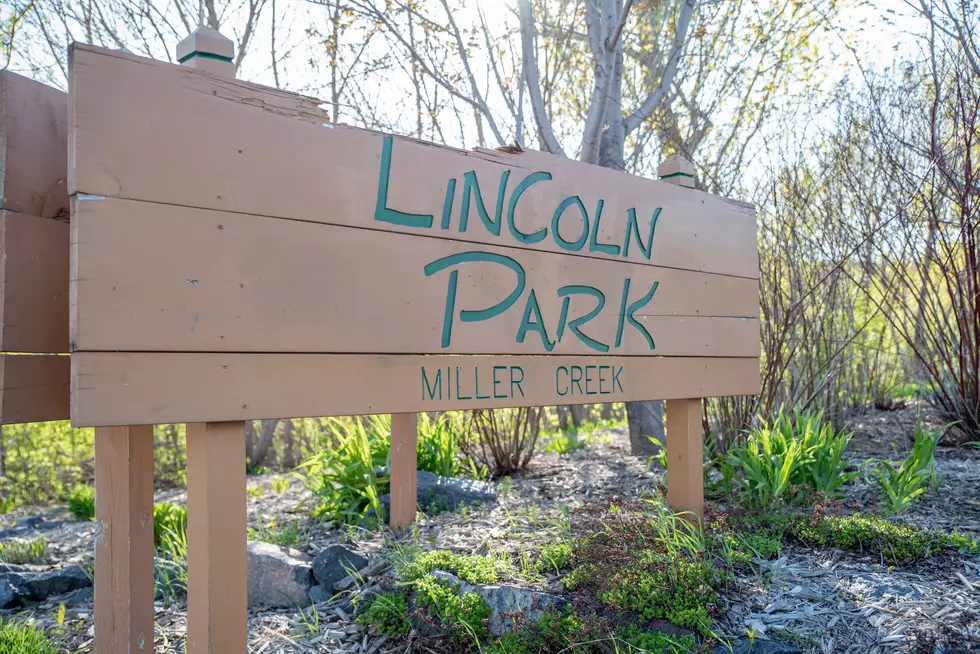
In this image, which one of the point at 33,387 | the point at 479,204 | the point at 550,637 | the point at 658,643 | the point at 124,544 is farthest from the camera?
the point at 479,204

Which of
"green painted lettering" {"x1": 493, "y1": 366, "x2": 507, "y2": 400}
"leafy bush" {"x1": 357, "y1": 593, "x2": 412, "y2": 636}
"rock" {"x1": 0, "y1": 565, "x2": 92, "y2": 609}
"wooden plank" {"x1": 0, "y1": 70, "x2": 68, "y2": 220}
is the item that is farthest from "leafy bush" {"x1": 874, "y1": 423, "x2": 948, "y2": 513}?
"rock" {"x1": 0, "y1": 565, "x2": 92, "y2": 609}

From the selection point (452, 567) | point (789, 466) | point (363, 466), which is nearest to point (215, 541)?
point (452, 567)

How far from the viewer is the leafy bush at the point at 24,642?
2.29 m

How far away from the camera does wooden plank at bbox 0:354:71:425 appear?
1.73 m

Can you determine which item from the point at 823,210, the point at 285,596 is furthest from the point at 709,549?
the point at 823,210

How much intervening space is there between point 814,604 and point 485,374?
1399 mm

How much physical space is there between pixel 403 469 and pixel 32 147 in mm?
2192

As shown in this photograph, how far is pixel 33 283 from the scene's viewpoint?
1755mm

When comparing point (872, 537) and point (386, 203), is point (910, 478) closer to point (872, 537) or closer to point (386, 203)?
point (872, 537)

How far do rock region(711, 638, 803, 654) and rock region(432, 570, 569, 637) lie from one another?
1.73ft

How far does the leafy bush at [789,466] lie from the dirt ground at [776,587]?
20cm

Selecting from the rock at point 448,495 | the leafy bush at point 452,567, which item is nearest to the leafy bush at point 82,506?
the rock at point 448,495

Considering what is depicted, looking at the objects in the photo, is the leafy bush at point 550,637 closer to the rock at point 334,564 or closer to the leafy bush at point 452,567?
the leafy bush at point 452,567

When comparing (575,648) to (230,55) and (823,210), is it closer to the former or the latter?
(230,55)
